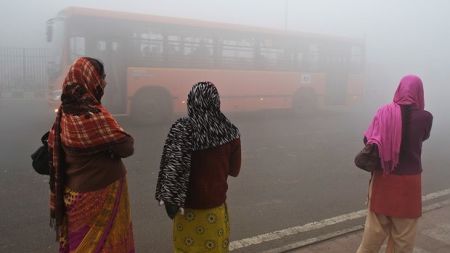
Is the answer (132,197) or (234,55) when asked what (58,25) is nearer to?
(234,55)

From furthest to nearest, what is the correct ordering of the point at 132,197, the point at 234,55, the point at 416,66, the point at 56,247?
the point at 416,66
the point at 234,55
the point at 132,197
the point at 56,247

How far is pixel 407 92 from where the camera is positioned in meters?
2.92

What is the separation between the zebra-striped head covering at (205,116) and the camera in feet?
7.61

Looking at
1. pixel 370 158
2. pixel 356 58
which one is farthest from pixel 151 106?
pixel 370 158

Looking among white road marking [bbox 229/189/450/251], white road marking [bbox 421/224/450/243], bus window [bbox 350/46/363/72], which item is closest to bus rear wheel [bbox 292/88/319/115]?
bus window [bbox 350/46/363/72]

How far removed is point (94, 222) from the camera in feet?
7.86

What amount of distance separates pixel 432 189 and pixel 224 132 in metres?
4.60

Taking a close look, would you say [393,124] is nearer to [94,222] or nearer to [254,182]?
[94,222]

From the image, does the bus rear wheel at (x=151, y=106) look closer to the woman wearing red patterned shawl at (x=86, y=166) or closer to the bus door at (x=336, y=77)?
the bus door at (x=336, y=77)

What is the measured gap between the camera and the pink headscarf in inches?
114

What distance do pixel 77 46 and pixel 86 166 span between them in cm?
870

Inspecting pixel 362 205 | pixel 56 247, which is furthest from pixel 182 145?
pixel 362 205

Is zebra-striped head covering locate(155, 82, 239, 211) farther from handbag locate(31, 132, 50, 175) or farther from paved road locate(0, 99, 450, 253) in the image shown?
paved road locate(0, 99, 450, 253)

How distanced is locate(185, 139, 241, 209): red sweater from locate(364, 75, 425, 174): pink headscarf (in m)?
1.10
